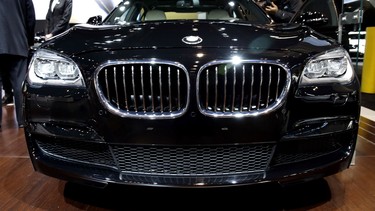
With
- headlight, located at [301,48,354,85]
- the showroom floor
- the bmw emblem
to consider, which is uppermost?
the bmw emblem

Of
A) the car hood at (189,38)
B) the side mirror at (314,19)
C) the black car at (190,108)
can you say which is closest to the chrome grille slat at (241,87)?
the black car at (190,108)

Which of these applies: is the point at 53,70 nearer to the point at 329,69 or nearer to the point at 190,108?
the point at 190,108

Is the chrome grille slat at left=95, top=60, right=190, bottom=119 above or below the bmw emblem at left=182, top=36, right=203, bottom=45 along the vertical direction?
below

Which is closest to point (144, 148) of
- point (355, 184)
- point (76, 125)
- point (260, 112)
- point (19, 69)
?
point (76, 125)

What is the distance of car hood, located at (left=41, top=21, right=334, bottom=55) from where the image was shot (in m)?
1.45

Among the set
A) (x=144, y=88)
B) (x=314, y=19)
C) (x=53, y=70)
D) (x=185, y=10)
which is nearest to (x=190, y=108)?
(x=144, y=88)

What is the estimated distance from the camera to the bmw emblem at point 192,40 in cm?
146

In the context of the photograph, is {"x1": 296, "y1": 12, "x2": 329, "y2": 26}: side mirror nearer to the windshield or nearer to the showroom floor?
the windshield

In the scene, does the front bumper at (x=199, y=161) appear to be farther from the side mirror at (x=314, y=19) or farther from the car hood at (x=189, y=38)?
the side mirror at (x=314, y=19)

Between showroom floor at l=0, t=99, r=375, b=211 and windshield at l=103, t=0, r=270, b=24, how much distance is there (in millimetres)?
1103

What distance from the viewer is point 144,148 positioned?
143cm

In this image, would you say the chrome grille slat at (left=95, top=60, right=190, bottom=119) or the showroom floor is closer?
the chrome grille slat at (left=95, top=60, right=190, bottom=119)

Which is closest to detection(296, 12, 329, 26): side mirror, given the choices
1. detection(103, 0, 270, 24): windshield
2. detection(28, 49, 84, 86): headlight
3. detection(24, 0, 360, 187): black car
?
detection(103, 0, 270, 24): windshield

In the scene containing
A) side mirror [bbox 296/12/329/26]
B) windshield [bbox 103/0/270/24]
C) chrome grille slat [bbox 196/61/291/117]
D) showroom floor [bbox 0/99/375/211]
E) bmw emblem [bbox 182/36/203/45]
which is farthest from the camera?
windshield [bbox 103/0/270/24]
